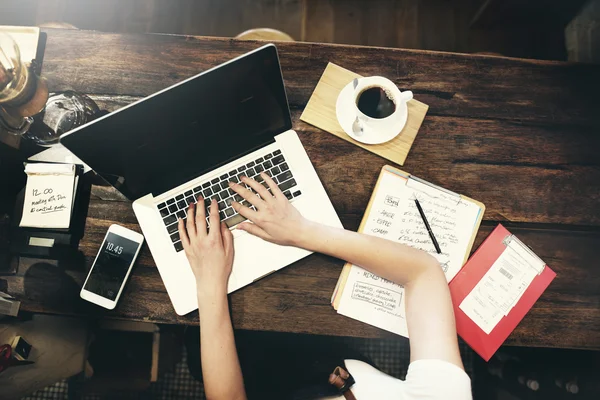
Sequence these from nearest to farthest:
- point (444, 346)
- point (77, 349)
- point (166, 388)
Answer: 1. point (444, 346)
2. point (77, 349)
3. point (166, 388)

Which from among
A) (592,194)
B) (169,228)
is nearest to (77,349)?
(169,228)

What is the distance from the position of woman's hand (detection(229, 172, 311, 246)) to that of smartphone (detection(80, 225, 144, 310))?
0.28m

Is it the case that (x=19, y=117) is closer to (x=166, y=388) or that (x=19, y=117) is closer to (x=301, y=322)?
(x=301, y=322)

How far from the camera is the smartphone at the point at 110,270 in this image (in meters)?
0.97

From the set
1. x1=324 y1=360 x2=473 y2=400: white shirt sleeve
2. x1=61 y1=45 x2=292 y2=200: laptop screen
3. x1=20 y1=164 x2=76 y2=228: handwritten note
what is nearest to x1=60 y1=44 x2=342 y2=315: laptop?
x1=61 y1=45 x2=292 y2=200: laptop screen

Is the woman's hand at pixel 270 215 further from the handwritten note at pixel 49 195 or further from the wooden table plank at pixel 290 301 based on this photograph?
the handwritten note at pixel 49 195

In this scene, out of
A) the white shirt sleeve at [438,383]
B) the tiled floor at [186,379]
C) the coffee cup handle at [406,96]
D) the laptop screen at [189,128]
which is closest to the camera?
the laptop screen at [189,128]

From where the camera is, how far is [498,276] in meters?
0.99

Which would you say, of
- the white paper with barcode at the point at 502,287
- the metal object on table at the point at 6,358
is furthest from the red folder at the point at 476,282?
the metal object on table at the point at 6,358

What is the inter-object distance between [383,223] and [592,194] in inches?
22.8

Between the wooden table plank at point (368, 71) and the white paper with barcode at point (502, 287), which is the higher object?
the wooden table plank at point (368, 71)

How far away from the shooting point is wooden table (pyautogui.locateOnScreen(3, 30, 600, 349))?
0.99 metres

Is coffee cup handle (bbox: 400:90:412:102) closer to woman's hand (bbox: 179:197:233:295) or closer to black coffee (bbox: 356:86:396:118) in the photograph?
black coffee (bbox: 356:86:396:118)

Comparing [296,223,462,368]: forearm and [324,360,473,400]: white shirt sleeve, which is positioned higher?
[296,223,462,368]: forearm
